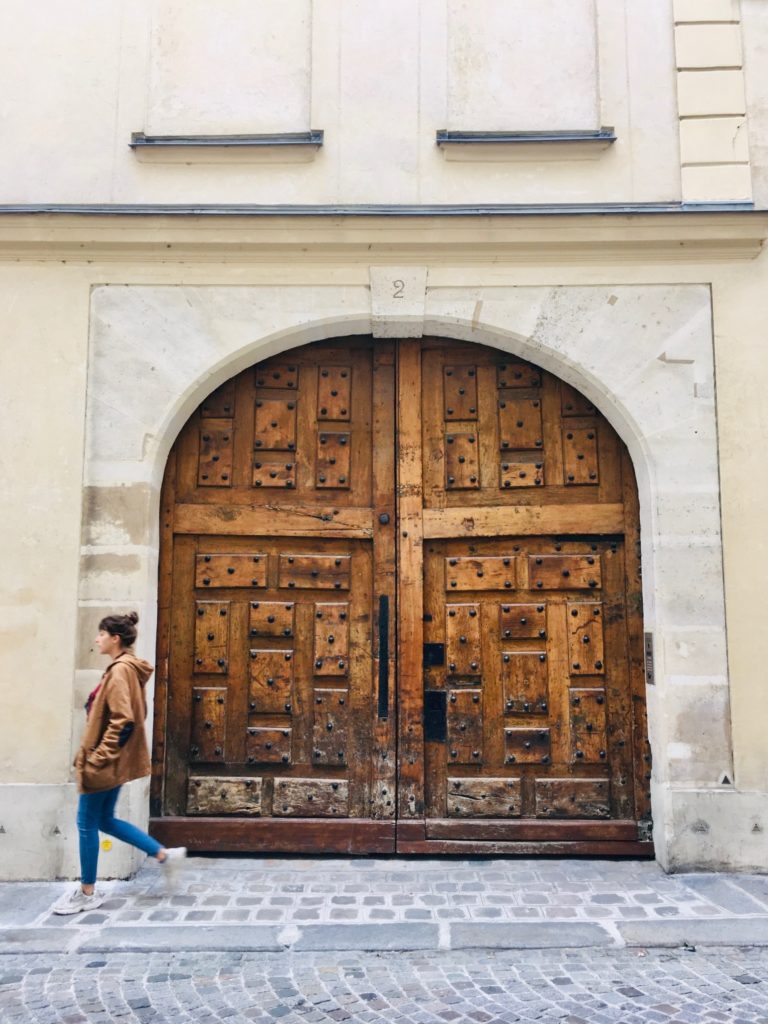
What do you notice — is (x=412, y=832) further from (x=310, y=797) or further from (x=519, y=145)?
(x=519, y=145)

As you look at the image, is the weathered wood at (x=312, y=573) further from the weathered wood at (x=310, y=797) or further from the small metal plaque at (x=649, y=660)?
the small metal plaque at (x=649, y=660)

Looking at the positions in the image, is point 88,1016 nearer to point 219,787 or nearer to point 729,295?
point 219,787

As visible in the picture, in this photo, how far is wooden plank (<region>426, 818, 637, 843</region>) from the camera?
4.80 meters

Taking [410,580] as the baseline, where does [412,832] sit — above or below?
below

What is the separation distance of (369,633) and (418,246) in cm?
235

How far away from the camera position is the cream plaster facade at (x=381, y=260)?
15.4 ft

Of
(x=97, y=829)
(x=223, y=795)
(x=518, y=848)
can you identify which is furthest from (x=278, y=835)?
(x=518, y=848)

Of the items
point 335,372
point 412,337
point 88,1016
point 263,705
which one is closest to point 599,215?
point 412,337

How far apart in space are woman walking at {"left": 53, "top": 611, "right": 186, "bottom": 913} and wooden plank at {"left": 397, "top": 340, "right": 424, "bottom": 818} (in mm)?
1410

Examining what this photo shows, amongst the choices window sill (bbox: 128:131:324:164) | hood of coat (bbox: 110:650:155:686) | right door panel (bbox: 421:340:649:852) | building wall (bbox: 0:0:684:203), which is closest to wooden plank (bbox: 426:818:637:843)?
right door panel (bbox: 421:340:649:852)

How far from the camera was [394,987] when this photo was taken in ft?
10.8

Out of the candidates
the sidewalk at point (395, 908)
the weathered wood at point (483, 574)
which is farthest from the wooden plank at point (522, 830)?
the weathered wood at point (483, 574)

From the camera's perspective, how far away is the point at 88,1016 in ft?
10.0

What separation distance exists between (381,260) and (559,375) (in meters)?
1.29
